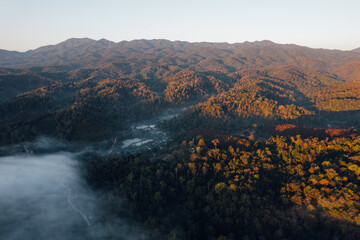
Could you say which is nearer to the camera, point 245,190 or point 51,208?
point 245,190

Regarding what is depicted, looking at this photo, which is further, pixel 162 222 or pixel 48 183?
pixel 48 183

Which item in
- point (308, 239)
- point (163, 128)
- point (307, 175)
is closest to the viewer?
point (308, 239)

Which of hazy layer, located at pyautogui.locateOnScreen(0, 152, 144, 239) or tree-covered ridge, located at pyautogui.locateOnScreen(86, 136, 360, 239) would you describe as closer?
tree-covered ridge, located at pyautogui.locateOnScreen(86, 136, 360, 239)

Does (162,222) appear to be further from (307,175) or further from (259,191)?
(307,175)

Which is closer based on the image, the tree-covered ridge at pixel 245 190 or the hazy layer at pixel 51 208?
the tree-covered ridge at pixel 245 190

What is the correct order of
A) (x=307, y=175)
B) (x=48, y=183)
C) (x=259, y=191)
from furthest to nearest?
(x=48, y=183) → (x=307, y=175) → (x=259, y=191)

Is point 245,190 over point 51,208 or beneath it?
over

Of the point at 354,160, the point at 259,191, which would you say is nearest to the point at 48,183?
the point at 259,191

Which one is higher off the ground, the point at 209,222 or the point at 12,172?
the point at 12,172
